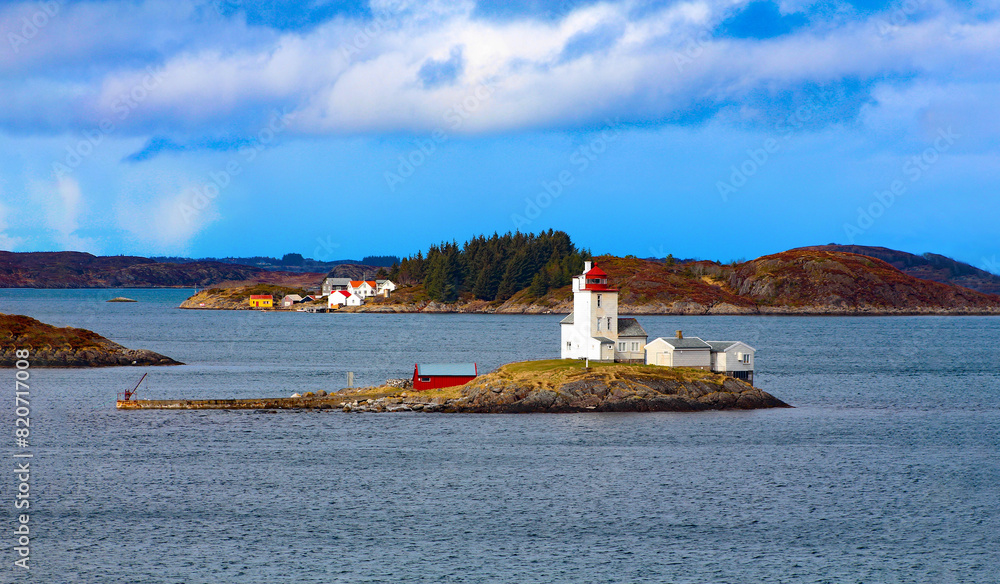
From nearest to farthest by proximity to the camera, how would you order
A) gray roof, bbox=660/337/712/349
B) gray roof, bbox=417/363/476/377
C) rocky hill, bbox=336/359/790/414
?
1. rocky hill, bbox=336/359/790/414
2. gray roof, bbox=660/337/712/349
3. gray roof, bbox=417/363/476/377

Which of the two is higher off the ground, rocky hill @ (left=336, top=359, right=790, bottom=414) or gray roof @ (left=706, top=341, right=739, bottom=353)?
gray roof @ (left=706, top=341, right=739, bottom=353)

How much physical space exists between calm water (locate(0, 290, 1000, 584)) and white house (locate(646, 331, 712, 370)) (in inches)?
204

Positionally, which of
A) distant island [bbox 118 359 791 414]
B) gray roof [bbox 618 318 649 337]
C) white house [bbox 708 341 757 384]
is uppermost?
gray roof [bbox 618 318 649 337]

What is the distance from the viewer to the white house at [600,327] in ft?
216

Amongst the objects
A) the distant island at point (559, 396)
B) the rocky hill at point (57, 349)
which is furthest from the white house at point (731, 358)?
the rocky hill at point (57, 349)

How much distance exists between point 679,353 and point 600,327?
6023 millimetres

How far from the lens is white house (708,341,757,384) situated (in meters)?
65.8

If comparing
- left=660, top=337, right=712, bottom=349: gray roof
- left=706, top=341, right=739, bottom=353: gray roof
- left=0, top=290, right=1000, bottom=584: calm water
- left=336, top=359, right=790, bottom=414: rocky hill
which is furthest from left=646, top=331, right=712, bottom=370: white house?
left=0, top=290, right=1000, bottom=584: calm water

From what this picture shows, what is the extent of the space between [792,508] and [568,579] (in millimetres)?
13451

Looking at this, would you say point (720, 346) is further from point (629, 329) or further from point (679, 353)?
point (629, 329)

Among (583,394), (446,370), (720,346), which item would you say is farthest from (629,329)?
(446,370)

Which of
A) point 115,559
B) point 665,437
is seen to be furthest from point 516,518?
point 665,437

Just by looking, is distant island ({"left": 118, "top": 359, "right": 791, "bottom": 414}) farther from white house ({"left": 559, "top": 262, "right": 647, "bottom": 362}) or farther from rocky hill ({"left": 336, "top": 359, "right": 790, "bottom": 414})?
white house ({"left": 559, "top": 262, "right": 647, "bottom": 362})

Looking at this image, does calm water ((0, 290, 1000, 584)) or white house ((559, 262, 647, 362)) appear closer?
calm water ((0, 290, 1000, 584))
